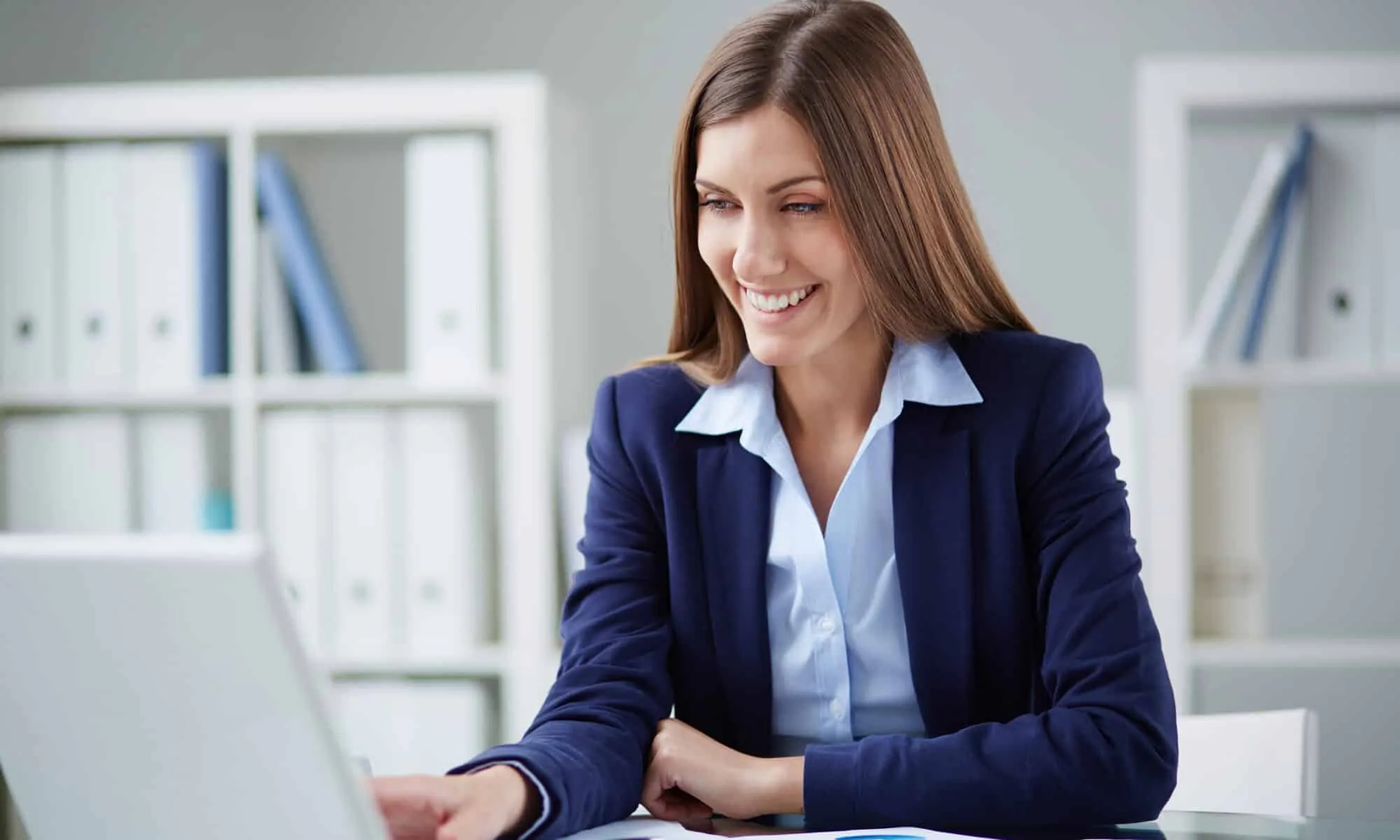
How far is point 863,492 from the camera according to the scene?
127cm

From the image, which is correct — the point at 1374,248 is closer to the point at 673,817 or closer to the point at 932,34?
the point at 932,34

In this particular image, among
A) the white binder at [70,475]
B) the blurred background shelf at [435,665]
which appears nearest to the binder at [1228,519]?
the blurred background shelf at [435,665]

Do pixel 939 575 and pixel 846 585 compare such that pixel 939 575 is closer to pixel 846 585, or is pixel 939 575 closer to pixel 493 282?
pixel 846 585

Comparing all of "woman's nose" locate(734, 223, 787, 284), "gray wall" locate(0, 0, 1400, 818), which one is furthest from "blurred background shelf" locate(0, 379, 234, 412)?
"woman's nose" locate(734, 223, 787, 284)

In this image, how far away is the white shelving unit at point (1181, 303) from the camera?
2.32 meters

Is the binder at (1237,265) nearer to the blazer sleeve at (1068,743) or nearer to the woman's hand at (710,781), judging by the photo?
the blazer sleeve at (1068,743)

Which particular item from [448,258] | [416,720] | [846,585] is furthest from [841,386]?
[416,720]

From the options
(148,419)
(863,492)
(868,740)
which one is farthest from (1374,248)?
(148,419)

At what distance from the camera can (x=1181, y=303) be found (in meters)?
2.34

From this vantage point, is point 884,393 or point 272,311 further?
point 272,311

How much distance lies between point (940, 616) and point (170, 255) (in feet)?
5.94

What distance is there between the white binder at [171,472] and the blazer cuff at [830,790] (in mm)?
1781

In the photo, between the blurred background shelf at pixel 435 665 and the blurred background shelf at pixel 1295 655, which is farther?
the blurred background shelf at pixel 435 665

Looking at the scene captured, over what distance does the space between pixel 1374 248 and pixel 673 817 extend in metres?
1.74
